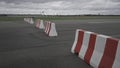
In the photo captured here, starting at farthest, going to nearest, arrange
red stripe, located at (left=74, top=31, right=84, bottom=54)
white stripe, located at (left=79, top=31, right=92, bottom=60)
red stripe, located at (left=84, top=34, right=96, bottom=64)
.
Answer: red stripe, located at (left=74, top=31, right=84, bottom=54) < white stripe, located at (left=79, top=31, right=92, bottom=60) < red stripe, located at (left=84, top=34, right=96, bottom=64)

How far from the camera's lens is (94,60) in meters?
5.27

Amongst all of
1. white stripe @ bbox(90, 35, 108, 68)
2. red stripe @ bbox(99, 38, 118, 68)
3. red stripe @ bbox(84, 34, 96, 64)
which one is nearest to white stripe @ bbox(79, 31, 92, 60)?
red stripe @ bbox(84, 34, 96, 64)

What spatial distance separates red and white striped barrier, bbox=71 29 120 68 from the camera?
15.0ft

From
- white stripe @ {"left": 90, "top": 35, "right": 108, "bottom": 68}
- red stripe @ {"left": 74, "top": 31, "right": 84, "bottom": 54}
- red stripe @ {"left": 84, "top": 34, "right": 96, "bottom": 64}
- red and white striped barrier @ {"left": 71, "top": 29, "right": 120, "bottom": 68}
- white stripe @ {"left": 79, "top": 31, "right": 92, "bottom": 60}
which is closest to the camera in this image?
red and white striped barrier @ {"left": 71, "top": 29, "right": 120, "bottom": 68}

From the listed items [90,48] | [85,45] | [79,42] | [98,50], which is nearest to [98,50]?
[98,50]

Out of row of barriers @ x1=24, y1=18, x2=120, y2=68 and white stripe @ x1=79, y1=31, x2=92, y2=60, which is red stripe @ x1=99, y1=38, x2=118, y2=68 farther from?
white stripe @ x1=79, y1=31, x2=92, y2=60

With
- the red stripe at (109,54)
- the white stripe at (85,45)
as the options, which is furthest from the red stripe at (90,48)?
the red stripe at (109,54)

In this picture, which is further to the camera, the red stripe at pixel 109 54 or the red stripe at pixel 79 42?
the red stripe at pixel 79 42

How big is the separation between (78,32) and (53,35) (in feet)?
18.3

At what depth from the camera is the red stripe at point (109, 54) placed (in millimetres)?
4613

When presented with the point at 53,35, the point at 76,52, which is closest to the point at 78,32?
the point at 76,52

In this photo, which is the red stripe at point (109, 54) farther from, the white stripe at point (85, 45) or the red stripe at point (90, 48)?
the white stripe at point (85, 45)

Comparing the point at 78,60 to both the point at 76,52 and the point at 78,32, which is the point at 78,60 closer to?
the point at 76,52

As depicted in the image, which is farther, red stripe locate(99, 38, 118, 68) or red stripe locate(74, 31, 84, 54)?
red stripe locate(74, 31, 84, 54)
